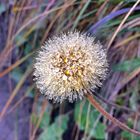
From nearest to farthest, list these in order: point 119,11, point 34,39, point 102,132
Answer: point 119,11 < point 102,132 < point 34,39

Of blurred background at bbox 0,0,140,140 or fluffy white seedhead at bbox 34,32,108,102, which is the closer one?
fluffy white seedhead at bbox 34,32,108,102

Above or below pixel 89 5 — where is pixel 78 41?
below

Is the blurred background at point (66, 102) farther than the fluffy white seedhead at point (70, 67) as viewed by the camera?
Yes

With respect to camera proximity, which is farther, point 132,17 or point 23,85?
point 23,85

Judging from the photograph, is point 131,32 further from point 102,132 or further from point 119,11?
point 102,132

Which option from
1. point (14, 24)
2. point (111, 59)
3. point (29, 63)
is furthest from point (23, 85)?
point (111, 59)
